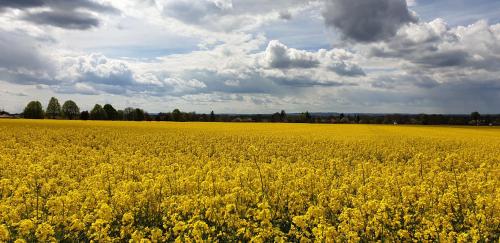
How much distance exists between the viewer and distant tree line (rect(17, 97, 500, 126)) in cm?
8025

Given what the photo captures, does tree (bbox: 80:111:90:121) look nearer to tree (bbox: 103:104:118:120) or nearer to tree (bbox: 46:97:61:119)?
tree (bbox: 103:104:118:120)

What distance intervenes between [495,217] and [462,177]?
4.07 metres

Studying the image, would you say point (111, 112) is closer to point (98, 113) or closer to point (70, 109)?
point (98, 113)

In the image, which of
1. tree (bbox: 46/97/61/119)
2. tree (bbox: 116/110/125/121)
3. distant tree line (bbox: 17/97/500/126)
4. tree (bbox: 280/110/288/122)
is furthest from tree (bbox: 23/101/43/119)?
tree (bbox: 280/110/288/122)

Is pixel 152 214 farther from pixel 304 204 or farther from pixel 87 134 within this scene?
pixel 87 134

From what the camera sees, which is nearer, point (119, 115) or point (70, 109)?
point (119, 115)

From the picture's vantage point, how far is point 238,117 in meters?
92.9

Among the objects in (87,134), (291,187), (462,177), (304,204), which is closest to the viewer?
(304,204)

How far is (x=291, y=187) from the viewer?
10.3 m

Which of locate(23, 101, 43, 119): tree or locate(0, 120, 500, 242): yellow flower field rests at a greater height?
locate(23, 101, 43, 119): tree

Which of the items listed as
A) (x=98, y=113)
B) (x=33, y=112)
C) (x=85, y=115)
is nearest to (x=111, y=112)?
(x=98, y=113)

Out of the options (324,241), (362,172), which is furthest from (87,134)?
(324,241)

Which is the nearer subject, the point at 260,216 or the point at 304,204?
the point at 260,216

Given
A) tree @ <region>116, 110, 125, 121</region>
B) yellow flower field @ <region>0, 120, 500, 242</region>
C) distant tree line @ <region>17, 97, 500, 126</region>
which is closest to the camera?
yellow flower field @ <region>0, 120, 500, 242</region>
